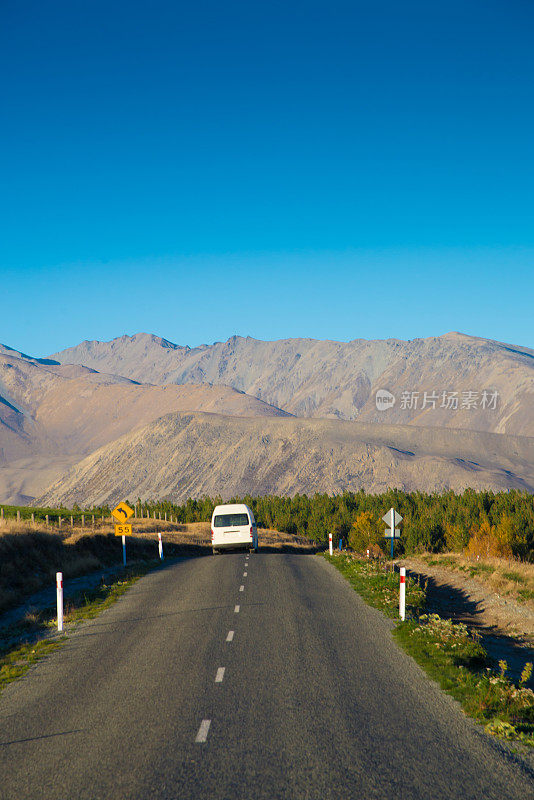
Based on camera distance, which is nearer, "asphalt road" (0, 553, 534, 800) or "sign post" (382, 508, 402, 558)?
"asphalt road" (0, 553, 534, 800)

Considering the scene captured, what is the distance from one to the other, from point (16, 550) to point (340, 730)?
18.8 m

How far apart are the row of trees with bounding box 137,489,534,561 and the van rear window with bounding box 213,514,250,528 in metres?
13.3

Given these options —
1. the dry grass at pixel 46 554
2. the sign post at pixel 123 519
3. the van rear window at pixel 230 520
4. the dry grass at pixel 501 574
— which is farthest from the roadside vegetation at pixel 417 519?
the sign post at pixel 123 519

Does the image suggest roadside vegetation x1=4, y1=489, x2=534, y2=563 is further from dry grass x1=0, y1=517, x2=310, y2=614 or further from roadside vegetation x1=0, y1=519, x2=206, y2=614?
roadside vegetation x1=0, y1=519, x2=206, y2=614

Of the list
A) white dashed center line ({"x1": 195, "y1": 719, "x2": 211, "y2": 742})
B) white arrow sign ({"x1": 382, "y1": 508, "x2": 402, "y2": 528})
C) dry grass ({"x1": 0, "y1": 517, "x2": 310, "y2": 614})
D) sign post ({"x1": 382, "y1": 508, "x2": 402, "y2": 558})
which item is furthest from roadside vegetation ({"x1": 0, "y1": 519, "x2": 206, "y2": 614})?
white arrow sign ({"x1": 382, "y1": 508, "x2": 402, "y2": 528})

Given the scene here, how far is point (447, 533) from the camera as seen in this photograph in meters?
63.8

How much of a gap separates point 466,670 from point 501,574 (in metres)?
16.5

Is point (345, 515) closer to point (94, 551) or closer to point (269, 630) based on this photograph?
point (94, 551)

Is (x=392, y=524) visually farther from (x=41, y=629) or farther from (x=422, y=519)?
(x=422, y=519)

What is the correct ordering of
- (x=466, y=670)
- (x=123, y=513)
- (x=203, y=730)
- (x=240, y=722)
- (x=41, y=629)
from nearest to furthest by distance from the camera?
(x=203, y=730)
(x=240, y=722)
(x=466, y=670)
(x=41, y=629)
(x=123, y=513)

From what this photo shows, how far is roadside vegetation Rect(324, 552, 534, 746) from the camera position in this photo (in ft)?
26.4

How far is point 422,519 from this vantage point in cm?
6881

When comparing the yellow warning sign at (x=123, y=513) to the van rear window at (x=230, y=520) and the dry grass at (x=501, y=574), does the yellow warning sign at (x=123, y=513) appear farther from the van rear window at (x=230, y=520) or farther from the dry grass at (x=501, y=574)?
the dry grass at (x=501, y=574)

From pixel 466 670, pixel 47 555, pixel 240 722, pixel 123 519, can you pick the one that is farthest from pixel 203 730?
pixel 123 519
